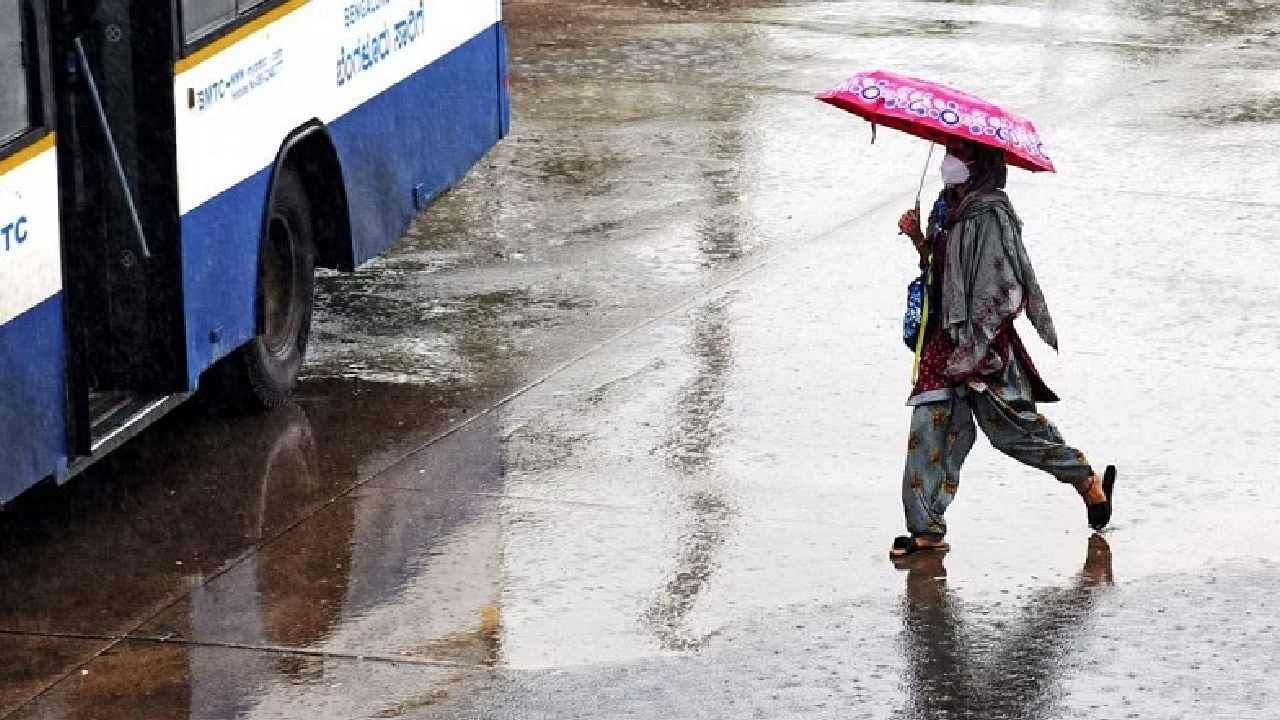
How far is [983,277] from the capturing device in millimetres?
8414

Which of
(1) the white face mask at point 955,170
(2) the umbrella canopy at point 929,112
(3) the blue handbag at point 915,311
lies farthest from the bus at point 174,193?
(1) the white face mask at point 955,170

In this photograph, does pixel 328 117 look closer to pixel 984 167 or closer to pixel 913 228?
pixel 913 228

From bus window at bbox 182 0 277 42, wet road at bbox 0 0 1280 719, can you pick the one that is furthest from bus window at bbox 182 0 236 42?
wet road at bbox 0 0 1280 719

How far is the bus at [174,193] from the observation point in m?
8.31

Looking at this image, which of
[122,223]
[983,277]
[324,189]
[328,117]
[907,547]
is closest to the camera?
[983,277]

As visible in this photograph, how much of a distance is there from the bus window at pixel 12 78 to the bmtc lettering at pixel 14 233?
0.88 feet

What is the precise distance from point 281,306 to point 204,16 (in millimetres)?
1677

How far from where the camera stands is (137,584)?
8539 millimetres

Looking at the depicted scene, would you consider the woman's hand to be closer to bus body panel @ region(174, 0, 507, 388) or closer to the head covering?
the head covering

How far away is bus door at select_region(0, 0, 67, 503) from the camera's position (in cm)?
812

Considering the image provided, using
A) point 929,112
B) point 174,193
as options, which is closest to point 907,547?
point 929,112

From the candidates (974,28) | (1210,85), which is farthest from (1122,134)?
(974,28)

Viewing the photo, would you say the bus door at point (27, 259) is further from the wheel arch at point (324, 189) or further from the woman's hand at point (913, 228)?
the woman's hand at point (913, 228)

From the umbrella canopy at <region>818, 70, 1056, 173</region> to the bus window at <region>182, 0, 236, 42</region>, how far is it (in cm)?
249
